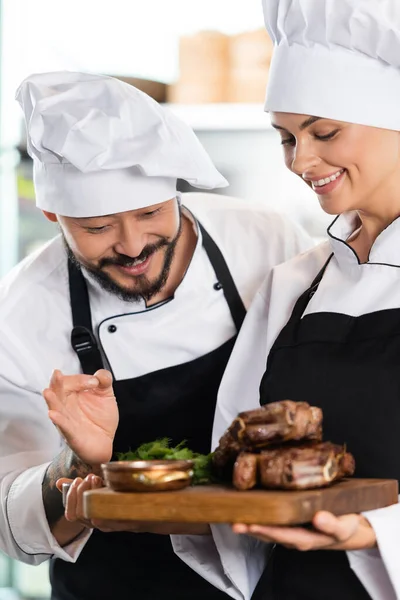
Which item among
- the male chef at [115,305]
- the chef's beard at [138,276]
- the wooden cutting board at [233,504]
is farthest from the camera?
the chef's beard at [138,276]

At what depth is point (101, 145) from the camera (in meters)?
2.04

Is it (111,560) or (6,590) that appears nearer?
(111,560)

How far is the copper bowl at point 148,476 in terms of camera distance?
146cm

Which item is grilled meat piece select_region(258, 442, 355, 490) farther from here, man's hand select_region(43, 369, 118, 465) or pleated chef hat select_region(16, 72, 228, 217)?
pleated chef hat select_region(16, 72, 228, 217)

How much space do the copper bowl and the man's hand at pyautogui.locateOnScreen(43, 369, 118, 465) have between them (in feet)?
1.23

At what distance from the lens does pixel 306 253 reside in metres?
2.12

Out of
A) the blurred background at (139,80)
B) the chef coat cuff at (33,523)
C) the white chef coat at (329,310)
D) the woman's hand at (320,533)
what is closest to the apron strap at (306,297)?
the white chef coat at (329,310)

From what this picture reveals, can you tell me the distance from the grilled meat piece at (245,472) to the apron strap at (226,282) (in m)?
0.86

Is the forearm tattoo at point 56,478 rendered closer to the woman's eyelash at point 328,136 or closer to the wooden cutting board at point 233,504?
the wooden cutting board at point 233,504

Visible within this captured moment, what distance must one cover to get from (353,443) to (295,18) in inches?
31.1

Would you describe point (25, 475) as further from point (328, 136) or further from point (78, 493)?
point (328, 136)

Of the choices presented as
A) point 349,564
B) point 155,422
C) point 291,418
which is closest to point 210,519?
point 291,418

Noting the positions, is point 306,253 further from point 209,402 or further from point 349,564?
point 349,564

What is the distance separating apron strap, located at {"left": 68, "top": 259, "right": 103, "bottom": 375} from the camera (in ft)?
7.41
